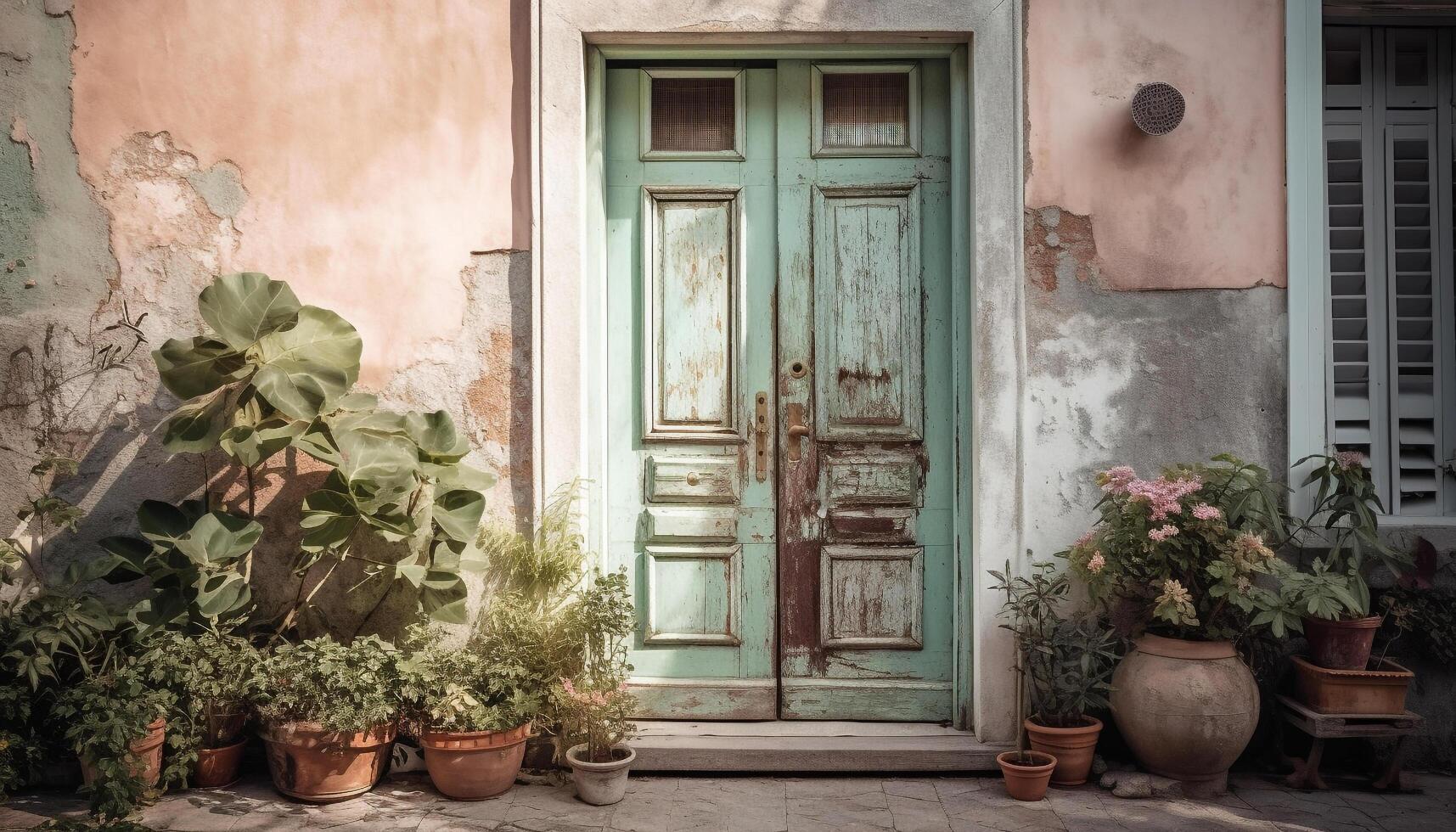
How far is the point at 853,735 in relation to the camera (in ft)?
14.3

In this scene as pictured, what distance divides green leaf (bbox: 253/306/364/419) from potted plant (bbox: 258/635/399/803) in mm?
929

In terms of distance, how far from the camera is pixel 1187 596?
3.87 m

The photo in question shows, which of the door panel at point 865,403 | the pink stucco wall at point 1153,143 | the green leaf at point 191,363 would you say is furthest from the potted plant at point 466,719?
the pink stucco wall at point 1153,143

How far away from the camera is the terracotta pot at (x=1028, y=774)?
388 cm

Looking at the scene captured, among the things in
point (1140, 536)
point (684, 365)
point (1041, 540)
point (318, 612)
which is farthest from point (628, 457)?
point (1140, 536)

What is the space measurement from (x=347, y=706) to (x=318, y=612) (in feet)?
2.05

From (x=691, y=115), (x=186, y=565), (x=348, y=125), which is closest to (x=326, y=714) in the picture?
(x=186, y=565)

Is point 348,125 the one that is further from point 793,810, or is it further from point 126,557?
point 793,810

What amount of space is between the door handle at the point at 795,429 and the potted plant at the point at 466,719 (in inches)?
59.3

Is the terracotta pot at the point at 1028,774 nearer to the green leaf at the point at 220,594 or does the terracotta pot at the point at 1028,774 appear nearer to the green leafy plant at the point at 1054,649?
the green leafy plant at the point at 1054,649

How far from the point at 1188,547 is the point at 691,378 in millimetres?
2131

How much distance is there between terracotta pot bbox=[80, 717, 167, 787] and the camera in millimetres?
3787

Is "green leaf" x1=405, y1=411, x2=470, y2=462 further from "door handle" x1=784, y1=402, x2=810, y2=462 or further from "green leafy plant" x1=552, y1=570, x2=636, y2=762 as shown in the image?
"door handle" x1=784, y1=402, x2=810, y2=462

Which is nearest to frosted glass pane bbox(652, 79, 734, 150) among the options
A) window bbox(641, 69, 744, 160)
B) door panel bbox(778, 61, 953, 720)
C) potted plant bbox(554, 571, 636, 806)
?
window bbox(641, 69, 744, 160)
